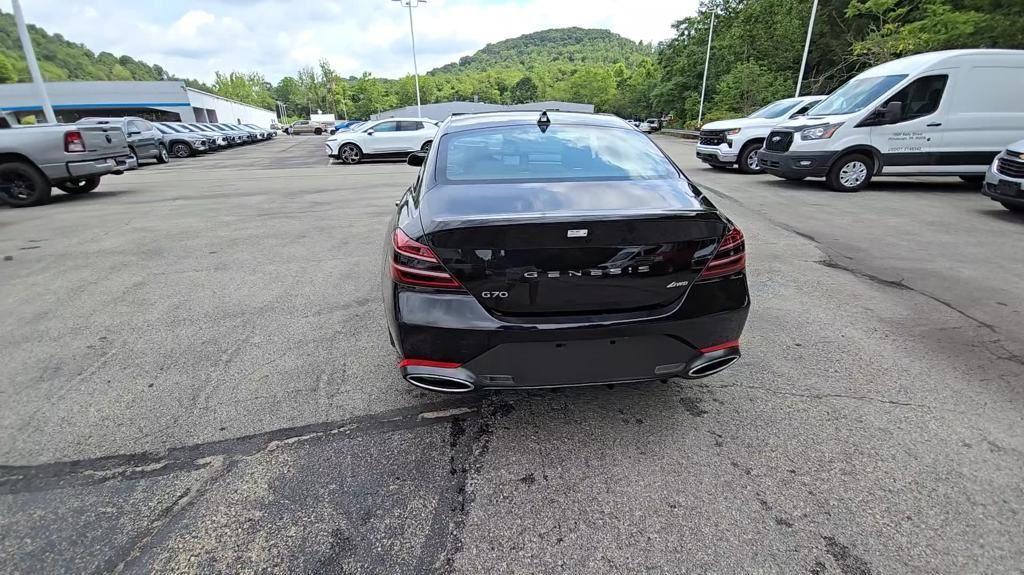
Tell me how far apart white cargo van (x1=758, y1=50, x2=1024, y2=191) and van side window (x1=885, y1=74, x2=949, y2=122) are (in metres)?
0.01

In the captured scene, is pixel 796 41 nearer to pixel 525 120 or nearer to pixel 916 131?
pixel 916 131

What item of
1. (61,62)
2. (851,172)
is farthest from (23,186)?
(61,62)

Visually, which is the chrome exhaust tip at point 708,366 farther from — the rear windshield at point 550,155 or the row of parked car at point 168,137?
the row of parked car at point 168,137

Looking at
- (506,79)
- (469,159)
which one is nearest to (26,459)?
(469,159)

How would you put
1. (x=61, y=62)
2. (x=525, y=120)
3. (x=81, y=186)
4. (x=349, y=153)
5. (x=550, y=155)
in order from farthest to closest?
(x=61, y=62) < (x=349, y=153) < (x=81, y=186) < (x=525, y=120) < (x=550, y=155)

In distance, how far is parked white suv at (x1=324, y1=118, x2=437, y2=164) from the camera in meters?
18.4

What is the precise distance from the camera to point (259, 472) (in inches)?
89.9

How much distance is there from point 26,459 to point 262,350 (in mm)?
1274

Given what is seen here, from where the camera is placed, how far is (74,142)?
887 centimetres

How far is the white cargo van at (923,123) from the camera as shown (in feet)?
28.4

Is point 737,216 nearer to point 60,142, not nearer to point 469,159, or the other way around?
point 469,159

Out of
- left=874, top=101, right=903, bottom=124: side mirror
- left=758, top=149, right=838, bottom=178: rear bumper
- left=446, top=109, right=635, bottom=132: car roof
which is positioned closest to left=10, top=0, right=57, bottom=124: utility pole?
left=446, top=109, right=635, bottom=132: car roof

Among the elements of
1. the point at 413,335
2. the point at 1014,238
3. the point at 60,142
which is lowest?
the point at 1014,238

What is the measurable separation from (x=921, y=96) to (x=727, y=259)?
9.38m
